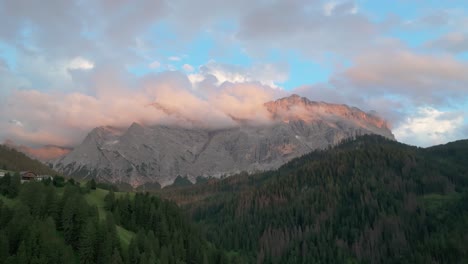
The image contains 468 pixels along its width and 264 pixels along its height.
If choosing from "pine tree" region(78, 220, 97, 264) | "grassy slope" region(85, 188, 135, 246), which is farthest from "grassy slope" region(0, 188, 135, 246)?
"pine tree" region(78, 220, 97, 264)

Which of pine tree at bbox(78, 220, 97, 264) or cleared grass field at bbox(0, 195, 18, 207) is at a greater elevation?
cleared grass field at bbox(0, 195, 18, 207)

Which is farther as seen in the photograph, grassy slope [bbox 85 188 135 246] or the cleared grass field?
grassy slope [bbox 85 188 135 246]

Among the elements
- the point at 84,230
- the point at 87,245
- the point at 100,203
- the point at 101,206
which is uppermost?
the point at 100,203

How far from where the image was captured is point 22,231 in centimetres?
10825

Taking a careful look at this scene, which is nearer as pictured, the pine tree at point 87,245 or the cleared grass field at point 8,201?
the pine tree at point 87,245

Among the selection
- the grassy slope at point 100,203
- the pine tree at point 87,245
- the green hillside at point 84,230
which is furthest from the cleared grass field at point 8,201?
the pine tree at point 87,245

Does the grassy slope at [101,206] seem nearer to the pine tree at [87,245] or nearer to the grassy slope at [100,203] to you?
the grassy slope at [100,203]

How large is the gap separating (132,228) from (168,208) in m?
28.5

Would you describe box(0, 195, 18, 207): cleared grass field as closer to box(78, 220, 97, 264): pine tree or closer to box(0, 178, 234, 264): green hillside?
box(0, 178, 234, 264): green hillside

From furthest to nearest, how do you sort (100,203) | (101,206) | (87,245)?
(100,203)
(101,206)
(87,245)

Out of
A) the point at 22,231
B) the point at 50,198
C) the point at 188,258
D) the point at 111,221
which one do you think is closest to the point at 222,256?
the point at 188,258

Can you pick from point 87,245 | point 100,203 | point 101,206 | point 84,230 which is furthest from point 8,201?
point 100,203

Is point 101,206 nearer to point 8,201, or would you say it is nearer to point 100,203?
point 100,203

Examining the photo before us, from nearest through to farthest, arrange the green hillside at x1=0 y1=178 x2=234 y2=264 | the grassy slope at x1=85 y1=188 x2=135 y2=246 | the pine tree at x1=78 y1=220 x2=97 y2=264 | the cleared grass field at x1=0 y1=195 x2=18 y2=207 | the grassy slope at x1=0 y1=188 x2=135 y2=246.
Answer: the green hillside at x1=0 y1=178 x2=234 y2=264
the pine tree at x1=78 y1=220 x2=97 y2=264
the cleared grass field at x1=0 y1=195 x2=18 y2=207
the grassy slope at x1=0 y1=188 x2=135 y2=246
the grassy slope at x1=85 y1=188 x2=135 y2=246
